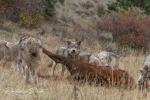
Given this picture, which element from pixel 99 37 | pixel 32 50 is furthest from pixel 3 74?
pixel 99 37

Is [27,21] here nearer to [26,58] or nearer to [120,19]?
[120,19]

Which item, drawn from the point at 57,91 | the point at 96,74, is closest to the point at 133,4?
the point at 96,74

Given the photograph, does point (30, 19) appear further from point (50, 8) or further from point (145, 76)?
point (145, 76)

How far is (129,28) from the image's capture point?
32531 mm

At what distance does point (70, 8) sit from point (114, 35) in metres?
9.07

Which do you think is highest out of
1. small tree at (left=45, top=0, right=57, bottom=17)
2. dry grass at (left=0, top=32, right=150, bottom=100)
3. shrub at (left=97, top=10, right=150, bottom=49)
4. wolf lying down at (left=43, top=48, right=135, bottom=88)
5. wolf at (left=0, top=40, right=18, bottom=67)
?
small tree at (left=45, top=0, right=57, bottom=17)

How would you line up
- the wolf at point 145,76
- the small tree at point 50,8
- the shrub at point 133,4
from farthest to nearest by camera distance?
1. the shrub at point 133,4
2. the small tree at point 50,8
3. the wolf at point 145,76

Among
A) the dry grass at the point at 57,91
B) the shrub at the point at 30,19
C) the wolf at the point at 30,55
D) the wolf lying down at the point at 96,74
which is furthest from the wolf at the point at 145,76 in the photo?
the shrub at the point at 30,19

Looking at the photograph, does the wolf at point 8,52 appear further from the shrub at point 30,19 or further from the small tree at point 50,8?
the small tree at point 50,8

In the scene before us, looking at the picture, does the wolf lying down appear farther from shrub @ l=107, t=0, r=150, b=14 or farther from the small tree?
shrub @ l=107, t=0, r=150, b=14

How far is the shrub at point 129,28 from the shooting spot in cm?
3139

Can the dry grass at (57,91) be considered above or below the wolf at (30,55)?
below

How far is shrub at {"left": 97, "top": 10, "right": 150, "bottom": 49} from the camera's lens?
3139cm

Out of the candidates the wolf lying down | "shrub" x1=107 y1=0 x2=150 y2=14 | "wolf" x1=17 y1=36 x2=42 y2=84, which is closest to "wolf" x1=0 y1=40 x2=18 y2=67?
"wolf" x1=17 y1=36 x2=42 y2=84
